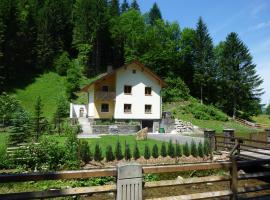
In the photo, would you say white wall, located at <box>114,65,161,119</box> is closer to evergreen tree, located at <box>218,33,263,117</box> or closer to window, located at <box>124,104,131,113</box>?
window, located at <box>124,104,131,113</box>

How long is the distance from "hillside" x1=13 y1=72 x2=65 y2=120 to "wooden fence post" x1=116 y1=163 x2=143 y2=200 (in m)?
42.7

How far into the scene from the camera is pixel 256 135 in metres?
24.6

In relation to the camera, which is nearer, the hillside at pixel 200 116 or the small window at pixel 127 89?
the small window at pixel 127 89

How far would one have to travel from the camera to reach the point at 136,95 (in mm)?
42500

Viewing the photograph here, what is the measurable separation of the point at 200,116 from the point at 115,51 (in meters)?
34.4

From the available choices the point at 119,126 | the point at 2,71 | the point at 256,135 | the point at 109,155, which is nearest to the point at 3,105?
the point at 119,126

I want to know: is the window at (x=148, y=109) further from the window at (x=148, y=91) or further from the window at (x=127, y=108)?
the window at (x=127, y=108)

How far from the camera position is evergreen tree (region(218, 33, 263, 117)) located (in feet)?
193

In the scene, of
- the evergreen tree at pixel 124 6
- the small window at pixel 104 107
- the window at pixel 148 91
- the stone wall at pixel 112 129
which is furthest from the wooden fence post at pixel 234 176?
the evergreen tree at pixel 124 6

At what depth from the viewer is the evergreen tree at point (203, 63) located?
63.2 metres

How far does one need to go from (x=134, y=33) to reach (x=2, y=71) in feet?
88.3

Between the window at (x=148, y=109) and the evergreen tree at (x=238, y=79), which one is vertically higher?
the evergreen tree at (x=238, y=79)

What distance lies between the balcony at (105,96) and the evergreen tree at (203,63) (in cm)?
2605

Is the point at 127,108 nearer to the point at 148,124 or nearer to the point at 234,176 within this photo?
the point at 148,124
